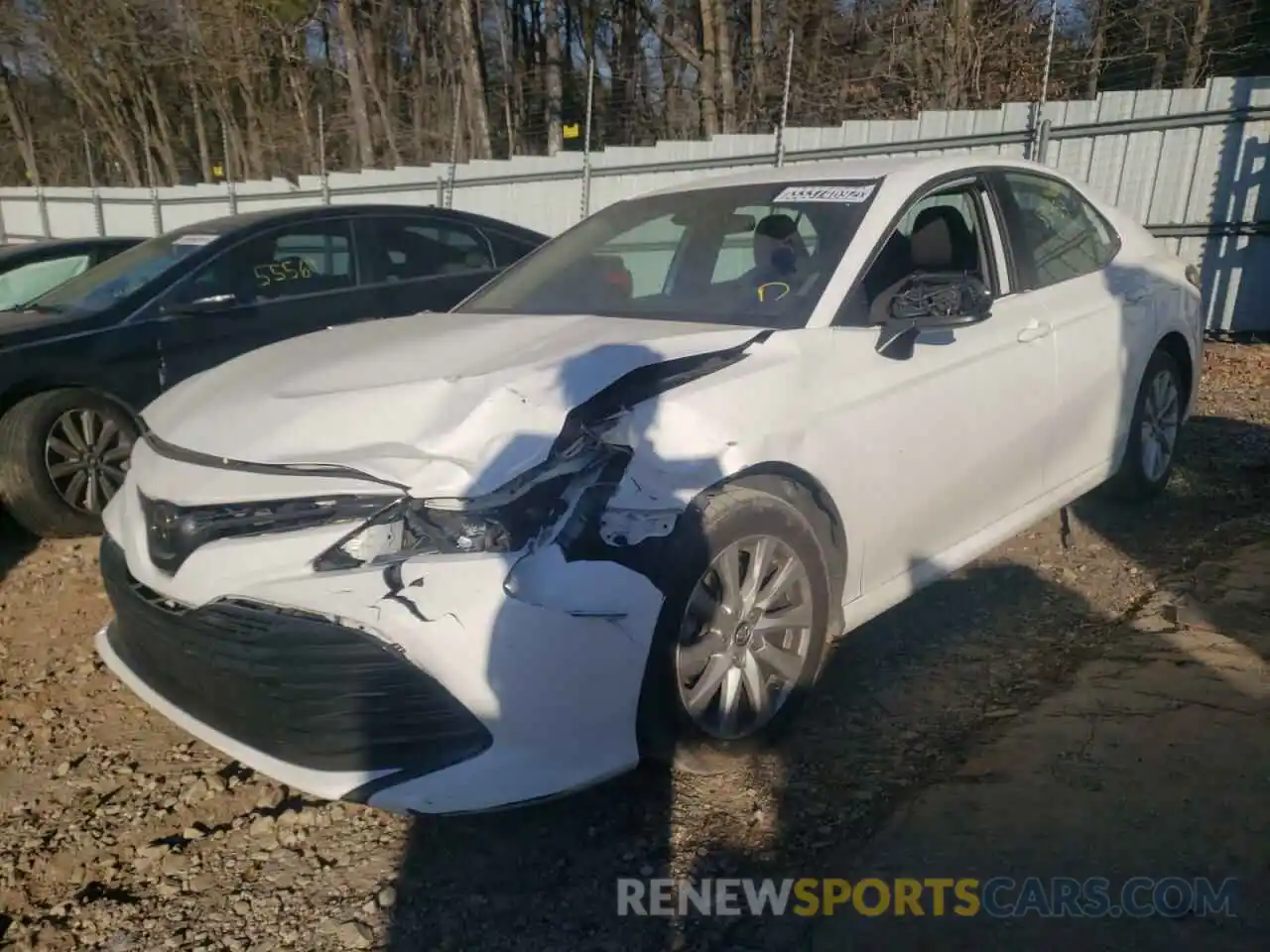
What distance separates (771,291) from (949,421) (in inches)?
27.4

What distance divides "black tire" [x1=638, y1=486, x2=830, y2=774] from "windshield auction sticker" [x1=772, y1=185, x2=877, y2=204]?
1.19 m

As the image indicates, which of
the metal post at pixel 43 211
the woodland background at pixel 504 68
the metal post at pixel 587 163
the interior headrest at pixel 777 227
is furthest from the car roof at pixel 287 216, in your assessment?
the metal post at pixel 43 211

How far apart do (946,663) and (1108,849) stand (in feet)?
3.22

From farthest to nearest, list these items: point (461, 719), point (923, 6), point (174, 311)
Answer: point (923, 6), point (174, 311), point (461, 719)

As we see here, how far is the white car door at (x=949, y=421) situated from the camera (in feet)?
9.22

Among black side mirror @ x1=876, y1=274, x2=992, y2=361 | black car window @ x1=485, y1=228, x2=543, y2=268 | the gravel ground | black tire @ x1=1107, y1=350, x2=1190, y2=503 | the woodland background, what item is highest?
the woodland background

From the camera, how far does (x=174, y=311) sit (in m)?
4.88

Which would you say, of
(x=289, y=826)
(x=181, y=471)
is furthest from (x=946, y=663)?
(x=181, y=471)

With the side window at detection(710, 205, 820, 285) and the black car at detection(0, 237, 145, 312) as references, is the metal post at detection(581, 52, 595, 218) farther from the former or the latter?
the side window at detection(710, 205, 820, 285)

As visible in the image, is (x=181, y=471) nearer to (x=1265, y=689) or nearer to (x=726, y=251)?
(x=726, y=251)

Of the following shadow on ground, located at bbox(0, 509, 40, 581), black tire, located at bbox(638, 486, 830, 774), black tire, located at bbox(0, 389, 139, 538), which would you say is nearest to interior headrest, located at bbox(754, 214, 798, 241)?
black tire, located at bbox(638, 486, 830, 774)

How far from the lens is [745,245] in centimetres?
330

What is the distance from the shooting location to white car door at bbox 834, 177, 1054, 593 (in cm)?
281

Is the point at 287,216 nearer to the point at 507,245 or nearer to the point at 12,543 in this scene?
the point at 507,245
